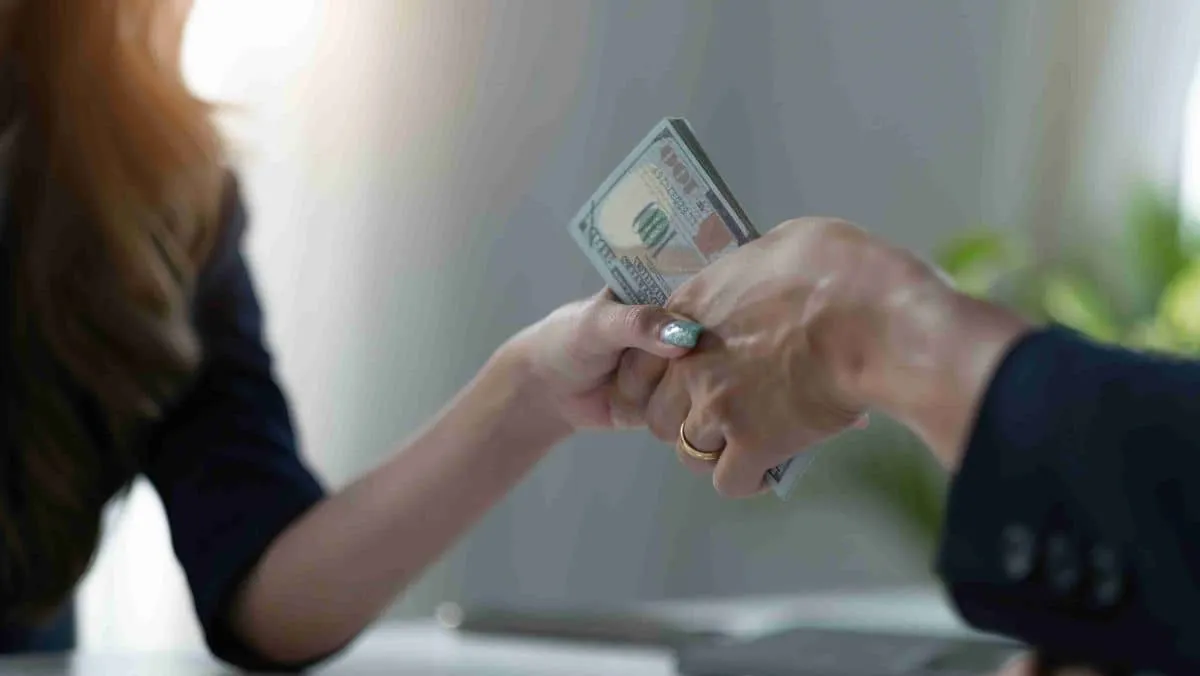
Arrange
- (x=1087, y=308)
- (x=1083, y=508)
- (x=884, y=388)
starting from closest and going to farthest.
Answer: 1. (x=1083, y=508)
2. (x=884, y=388)
3. (x=1087, y=308)

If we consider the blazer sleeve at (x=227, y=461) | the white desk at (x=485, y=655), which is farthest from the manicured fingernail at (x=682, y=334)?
Answer: the blazer sleeve at (x=227, y=461)

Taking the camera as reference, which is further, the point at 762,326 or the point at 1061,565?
the point at 762,326

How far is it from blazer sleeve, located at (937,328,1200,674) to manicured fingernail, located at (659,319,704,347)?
0.30 m

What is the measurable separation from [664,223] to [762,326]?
5.5 inches

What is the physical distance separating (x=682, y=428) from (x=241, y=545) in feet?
1.29

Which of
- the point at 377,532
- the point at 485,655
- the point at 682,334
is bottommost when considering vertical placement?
the point at 485,655

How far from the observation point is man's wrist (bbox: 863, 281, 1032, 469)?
0.56m

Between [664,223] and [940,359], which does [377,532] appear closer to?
[664,223]

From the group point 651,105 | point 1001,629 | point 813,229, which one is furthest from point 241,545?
point 651,105

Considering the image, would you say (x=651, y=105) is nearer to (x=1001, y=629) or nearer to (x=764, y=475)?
(x=764, y=475)

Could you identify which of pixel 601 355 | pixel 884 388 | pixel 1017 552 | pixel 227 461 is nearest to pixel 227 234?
pixel 227 461

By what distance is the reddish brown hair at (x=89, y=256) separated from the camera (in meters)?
1.18

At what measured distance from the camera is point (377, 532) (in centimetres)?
103

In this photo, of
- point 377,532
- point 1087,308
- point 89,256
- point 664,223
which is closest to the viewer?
point 664,223
